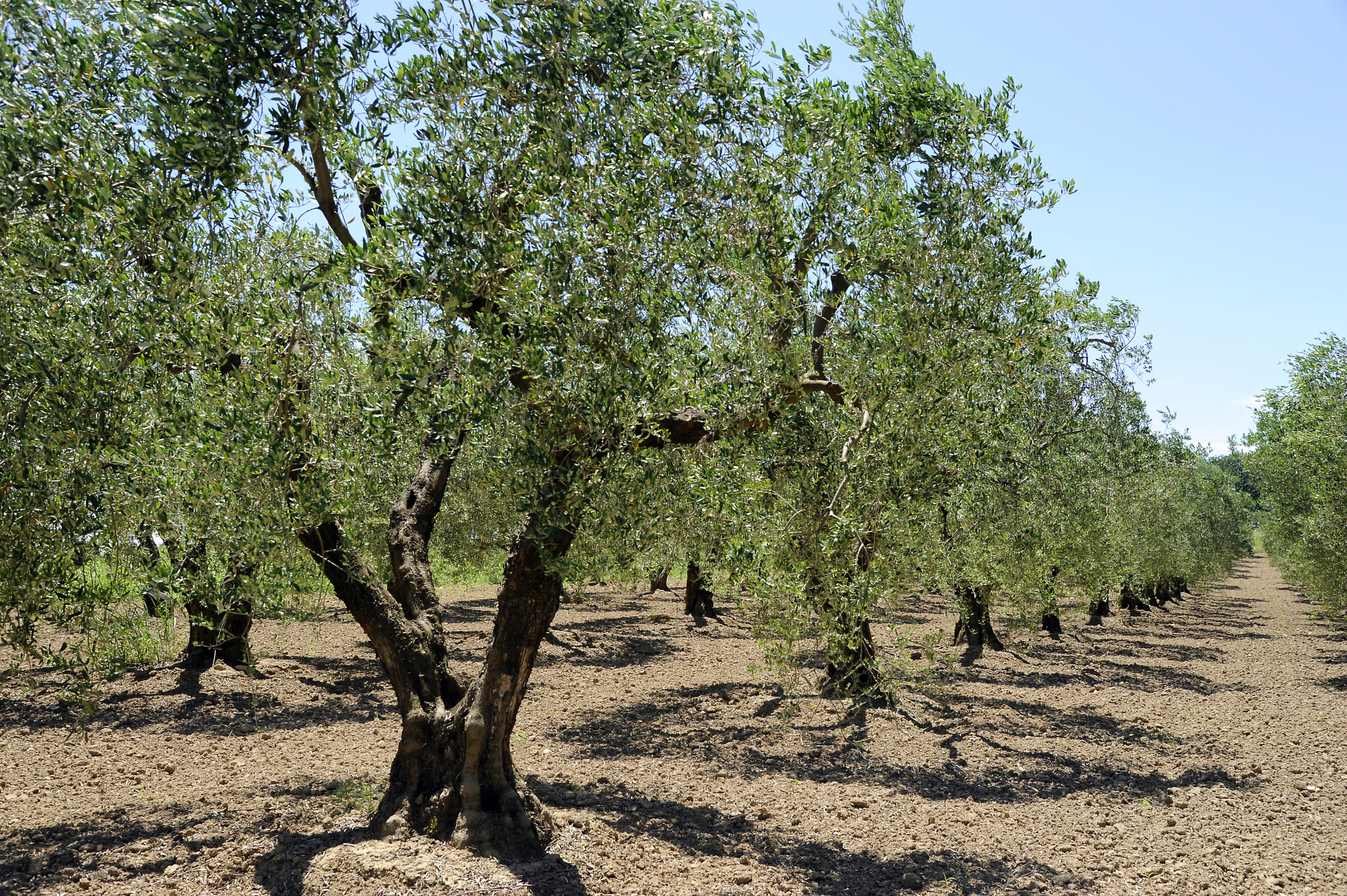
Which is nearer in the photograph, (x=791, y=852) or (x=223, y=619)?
(x=223, y=619)

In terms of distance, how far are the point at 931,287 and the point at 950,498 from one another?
24.4ft

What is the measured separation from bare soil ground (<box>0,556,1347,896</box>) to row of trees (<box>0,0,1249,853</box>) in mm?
1429

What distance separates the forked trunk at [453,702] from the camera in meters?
8.88

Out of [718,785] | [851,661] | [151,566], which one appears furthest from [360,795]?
[851,661]

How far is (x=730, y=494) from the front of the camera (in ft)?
29.4

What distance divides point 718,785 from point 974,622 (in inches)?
538

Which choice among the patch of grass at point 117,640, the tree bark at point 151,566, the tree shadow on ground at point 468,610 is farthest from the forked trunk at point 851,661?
the tree shadow on ground at point 468,610

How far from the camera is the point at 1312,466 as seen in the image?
2355cm

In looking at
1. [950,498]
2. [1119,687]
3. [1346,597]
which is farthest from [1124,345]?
[950,498]

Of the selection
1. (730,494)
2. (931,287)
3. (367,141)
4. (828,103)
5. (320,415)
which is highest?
(828,103)

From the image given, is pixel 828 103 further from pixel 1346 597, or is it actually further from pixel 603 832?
pixel 1346 597

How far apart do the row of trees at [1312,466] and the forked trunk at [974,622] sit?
8472mm

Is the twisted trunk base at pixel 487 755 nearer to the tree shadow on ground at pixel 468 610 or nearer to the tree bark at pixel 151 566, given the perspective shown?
the tree bark at pixel 151 566

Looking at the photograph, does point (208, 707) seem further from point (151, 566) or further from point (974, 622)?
point (974, 622)
